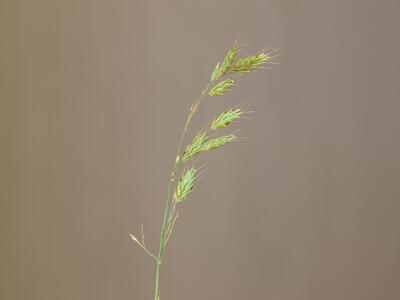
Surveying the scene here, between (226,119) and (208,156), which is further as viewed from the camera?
(208,156)

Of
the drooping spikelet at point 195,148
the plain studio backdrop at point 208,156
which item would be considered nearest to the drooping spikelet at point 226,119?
the drooping spikelet at point 195,148

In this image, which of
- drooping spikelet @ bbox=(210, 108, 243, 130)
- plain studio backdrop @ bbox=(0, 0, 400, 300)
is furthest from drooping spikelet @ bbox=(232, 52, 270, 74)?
plain studio backdrop @ bbox=(0, 0, 400, 300)

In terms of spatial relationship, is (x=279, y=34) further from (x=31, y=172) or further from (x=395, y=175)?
(x=31, y=172)

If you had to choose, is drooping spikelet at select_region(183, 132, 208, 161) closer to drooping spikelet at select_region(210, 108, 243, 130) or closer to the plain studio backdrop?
drooping spikelet at select_region(210, 108, 243, 130)

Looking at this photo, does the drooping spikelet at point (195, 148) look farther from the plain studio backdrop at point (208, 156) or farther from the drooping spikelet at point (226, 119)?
the plain studio backdrop at point (208, 156)

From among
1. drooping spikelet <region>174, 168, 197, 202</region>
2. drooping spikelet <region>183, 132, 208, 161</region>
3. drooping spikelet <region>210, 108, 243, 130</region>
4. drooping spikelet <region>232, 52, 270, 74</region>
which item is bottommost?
drooping spikelet <region>174, 168, 197, 202</region>

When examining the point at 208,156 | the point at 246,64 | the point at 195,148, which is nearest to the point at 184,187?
the point at 195,148

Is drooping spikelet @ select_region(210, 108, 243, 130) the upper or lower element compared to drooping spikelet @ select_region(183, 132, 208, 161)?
upper

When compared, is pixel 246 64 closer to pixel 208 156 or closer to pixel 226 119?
pixel 226 119

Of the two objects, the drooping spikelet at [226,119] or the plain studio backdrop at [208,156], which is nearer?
the drooping spikelet at [226,119]
